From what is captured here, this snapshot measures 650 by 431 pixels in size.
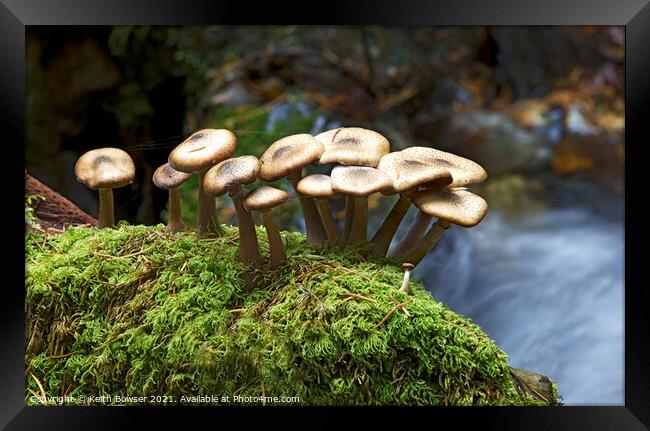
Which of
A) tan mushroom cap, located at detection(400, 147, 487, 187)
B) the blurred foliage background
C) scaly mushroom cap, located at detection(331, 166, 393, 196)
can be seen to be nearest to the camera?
scaly mushroom cap, located at detection(331, 166, 393, 196)

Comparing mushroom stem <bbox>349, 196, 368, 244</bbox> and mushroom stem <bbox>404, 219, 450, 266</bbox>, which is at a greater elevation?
mushroom stem <bbox>349, 196, 368, 244</bbox>

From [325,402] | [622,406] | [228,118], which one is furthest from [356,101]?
[622,406]

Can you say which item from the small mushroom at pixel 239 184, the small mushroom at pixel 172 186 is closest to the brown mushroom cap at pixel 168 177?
the small mushroom at pixel 172 186

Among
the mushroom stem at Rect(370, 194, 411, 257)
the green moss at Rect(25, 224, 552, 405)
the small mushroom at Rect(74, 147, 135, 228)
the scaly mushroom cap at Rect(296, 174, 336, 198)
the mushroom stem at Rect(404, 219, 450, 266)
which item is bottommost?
the green moss at Rect(25, 224, 552, 405)

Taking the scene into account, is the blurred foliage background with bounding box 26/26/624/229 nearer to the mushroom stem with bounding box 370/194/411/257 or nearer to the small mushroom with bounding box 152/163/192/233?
the small mushroom with bounding box 152/163/192/233

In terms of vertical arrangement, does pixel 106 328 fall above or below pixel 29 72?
below

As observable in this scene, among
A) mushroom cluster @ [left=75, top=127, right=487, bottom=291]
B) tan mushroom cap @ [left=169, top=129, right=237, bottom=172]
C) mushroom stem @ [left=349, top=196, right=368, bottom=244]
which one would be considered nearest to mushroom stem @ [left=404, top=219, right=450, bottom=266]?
mushroom cluster @ [left=75, top=127, right=487, bottom=291]

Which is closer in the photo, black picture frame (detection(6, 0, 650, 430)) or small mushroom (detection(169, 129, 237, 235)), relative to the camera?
small mushroom (detection(169, 129, 237, 235))

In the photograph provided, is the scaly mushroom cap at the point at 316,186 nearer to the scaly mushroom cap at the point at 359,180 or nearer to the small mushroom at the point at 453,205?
the scaly mushroom cap at the point at 359,180
